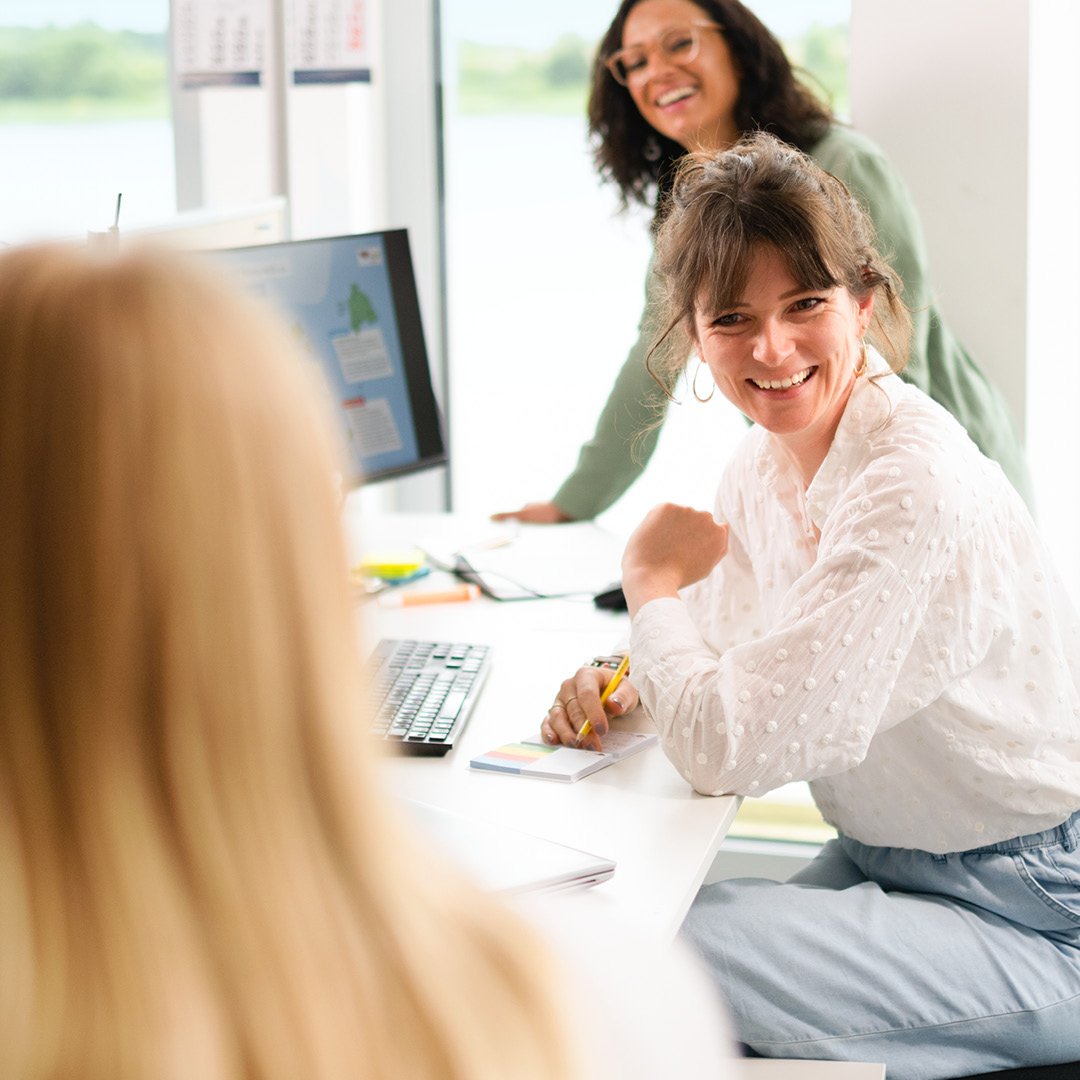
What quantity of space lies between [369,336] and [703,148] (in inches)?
21.7

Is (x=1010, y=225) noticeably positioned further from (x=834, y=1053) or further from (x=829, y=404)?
(x=834, y=1053)

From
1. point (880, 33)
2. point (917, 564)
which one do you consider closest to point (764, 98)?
point (880, 33)

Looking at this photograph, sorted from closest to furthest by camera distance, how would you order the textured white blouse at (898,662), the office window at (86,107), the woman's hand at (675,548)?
the textured white blouse at (898,662) < the woman's hand at (675,548) < the office window at (86,107)

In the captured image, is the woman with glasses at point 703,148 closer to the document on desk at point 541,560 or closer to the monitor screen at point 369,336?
the document on desk at point 541,560

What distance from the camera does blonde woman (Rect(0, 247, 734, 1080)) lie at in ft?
1.48

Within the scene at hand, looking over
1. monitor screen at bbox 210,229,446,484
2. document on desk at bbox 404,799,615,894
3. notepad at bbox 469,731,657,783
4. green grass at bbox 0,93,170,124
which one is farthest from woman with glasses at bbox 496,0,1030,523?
green grass at bbox 0,93,170,124

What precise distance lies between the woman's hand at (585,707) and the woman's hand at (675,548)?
0.35ft

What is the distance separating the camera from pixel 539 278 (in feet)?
8.95

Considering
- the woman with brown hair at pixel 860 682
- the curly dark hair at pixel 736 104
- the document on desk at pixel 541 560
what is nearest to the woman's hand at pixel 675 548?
the woman with brown hair at pixel 860 682

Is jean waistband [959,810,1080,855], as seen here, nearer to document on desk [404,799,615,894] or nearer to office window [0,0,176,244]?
document on desk [404,799,615,894]

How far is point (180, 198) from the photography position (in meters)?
2.83

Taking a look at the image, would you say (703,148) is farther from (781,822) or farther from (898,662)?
(781,822)

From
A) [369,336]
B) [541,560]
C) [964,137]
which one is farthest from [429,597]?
[964,137]

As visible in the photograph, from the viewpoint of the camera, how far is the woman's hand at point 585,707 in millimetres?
1413
